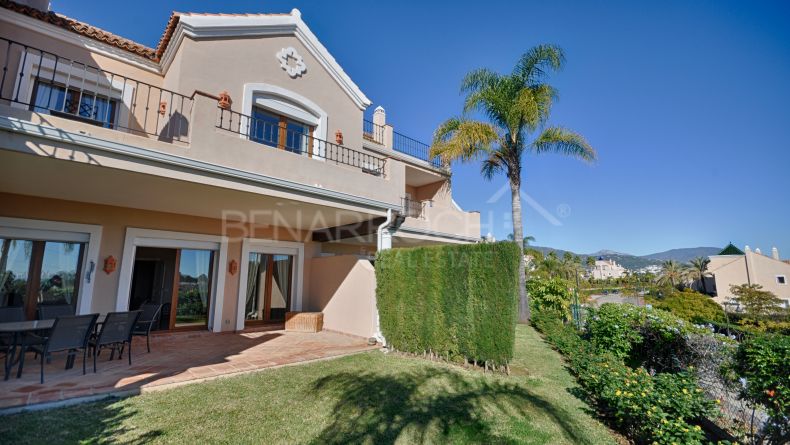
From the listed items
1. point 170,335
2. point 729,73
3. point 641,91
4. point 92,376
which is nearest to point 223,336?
point 170,335

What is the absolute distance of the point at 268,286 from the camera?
12.3m

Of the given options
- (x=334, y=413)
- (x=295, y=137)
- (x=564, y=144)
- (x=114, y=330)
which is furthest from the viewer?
(x=564, y=144)

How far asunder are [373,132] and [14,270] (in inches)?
497

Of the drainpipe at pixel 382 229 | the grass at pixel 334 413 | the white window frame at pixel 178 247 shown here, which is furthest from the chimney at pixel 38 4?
the drainpipe at pixel 382 229

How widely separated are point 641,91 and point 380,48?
39.3ft

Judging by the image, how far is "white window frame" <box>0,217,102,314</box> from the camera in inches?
308

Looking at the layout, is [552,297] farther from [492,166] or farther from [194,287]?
[194,287]

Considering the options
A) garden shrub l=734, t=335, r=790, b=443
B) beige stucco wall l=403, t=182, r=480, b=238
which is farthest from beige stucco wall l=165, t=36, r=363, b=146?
garden shrub l=734, t=335, r=790, b=443

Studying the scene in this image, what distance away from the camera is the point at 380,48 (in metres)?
15.4

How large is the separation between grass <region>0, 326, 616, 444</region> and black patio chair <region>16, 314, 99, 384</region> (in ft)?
4.72

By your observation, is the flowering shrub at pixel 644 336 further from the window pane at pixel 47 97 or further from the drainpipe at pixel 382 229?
the window pane at pixel 47 97

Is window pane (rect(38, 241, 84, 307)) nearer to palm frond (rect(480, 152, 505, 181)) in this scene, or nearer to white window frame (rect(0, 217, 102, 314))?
white window frame (rect(0, 217, 102, 314))

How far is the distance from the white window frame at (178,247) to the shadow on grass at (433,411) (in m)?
6.09

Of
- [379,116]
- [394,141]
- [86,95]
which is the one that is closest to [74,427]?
[86,95]
